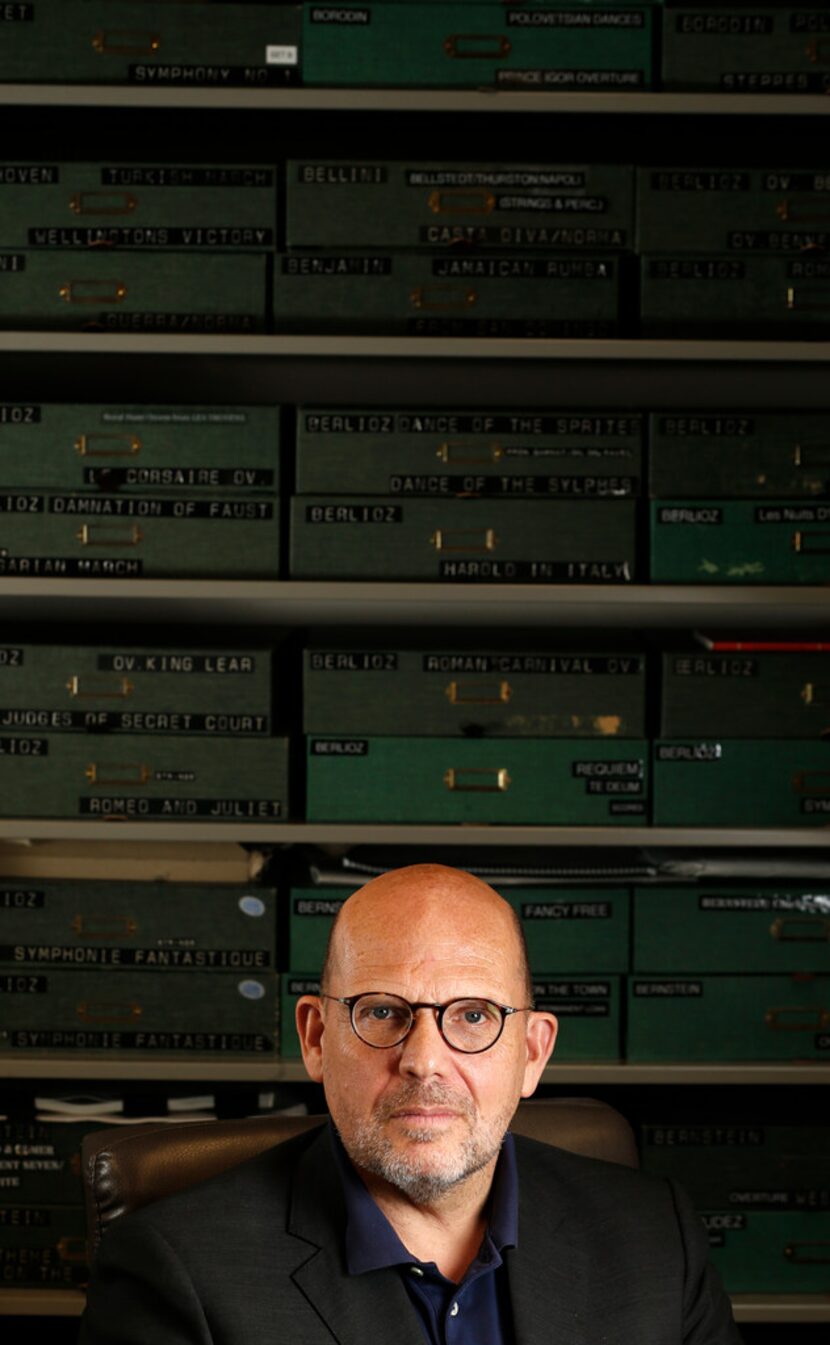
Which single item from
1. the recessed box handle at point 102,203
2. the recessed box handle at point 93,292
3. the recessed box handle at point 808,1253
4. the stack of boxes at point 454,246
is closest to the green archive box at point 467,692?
the stack of boxes at point 454,246

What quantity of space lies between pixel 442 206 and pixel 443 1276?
1652 mm

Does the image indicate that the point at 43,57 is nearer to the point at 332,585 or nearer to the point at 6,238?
the point at 6,238

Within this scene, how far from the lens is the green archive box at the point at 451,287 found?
2.25 m

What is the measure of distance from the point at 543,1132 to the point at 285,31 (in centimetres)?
174

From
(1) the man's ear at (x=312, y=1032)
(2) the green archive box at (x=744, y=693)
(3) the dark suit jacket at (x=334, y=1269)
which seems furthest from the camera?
(2) the green archive box at (x=744, y=693)

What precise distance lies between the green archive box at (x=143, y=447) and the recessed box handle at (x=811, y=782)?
100 cm

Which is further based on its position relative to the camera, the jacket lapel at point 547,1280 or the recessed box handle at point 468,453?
the recessed box handle at point 468,453

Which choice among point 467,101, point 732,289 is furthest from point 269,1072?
point 467,101

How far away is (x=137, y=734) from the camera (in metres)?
2.28

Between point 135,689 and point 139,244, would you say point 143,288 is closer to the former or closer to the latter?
point 139,244

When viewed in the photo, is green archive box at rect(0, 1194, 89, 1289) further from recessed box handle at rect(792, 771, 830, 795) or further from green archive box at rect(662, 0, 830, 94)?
green archive box at rect(662, 0, 830, 94)

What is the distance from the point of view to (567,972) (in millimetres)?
2291

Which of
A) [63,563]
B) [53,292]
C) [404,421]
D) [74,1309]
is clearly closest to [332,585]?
[404,421]

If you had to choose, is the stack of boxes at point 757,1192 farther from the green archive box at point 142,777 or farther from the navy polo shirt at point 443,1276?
the navy polo shirt at point 443,1276
